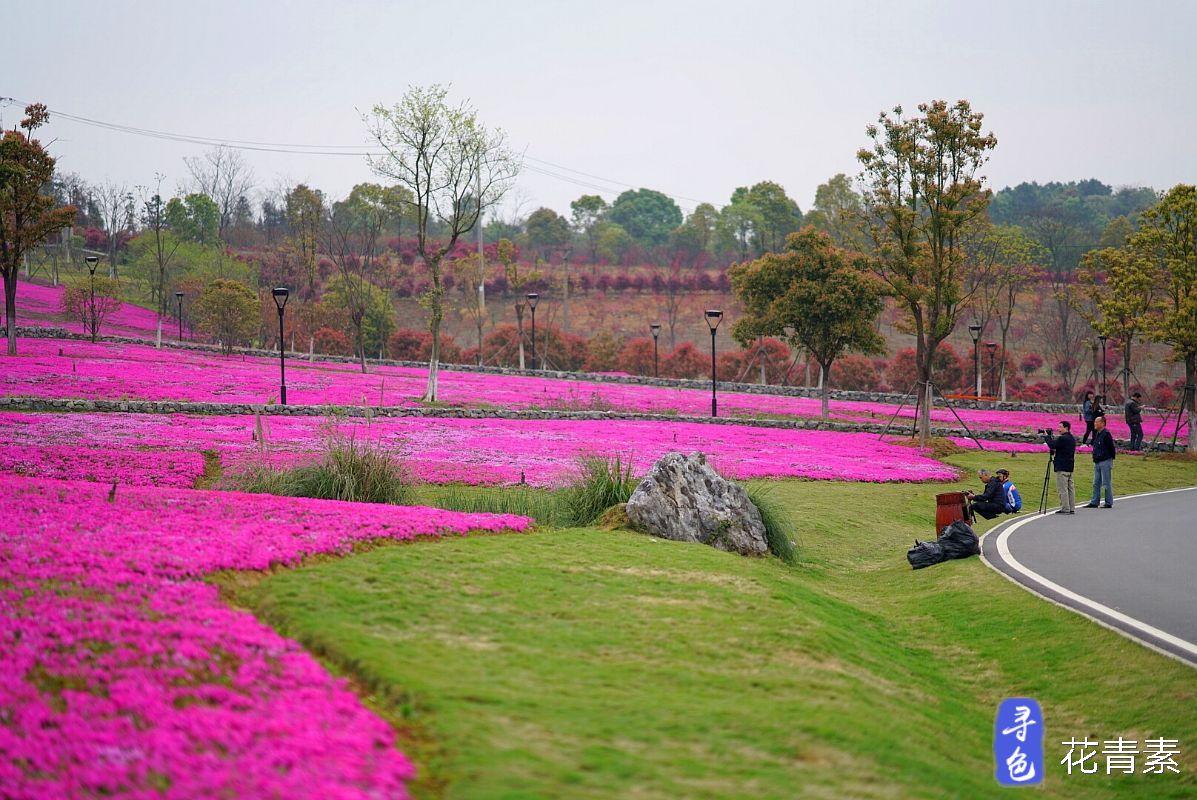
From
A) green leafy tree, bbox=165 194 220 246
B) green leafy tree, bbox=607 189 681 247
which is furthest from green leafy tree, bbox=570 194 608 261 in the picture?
green leafy tree, bbox=165 194 220 246

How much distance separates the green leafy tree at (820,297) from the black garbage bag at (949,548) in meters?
27.9

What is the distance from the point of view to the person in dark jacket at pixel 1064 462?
63.3 feet

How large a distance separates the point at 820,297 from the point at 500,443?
21657 millimetres

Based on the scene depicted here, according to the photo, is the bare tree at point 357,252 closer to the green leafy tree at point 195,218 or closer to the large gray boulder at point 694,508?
the green leafy tree at point 195,218

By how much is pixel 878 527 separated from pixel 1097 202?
14556 centimetres

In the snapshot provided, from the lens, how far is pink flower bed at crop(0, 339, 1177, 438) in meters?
32.9

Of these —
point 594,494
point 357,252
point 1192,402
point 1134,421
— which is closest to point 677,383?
point 1134,421

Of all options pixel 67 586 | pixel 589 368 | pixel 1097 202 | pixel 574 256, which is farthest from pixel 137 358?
pixel 1097 202

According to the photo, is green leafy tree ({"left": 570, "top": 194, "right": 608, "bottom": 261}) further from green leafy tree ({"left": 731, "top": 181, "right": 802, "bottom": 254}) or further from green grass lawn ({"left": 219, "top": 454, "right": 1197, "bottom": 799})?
green grass lawn ({"left": 219, "top": 454, "right": 1197, "bottom": 799})

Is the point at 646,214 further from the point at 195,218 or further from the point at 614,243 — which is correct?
the point at 195,218

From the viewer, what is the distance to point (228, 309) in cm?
5641

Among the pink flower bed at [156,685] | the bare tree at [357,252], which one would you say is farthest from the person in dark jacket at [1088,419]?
the bare tree at [357,252]

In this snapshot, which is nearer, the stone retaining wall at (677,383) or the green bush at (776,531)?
the green bush at (776,531)

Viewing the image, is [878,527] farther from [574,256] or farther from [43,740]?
[574,256]
